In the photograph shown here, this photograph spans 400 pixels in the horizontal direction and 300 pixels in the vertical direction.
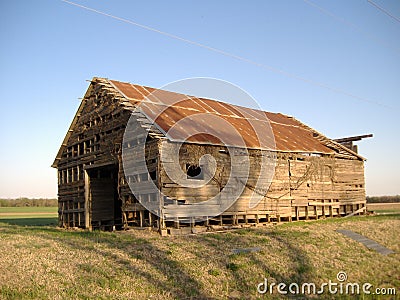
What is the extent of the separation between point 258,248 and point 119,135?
34.9 ft

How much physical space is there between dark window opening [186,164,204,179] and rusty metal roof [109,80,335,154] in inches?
50.5

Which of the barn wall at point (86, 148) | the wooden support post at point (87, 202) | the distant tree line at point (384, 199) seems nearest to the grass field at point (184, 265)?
the barn wall at point (86, 148)

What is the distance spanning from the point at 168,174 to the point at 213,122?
566 centimetres

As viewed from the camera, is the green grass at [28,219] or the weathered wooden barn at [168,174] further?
the green grass at [28,219]

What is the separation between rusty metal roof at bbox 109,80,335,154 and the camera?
21.3m

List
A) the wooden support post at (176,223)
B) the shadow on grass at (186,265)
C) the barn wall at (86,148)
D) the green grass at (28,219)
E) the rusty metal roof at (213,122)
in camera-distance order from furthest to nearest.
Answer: the green grass at (28,219) → the barn wall at (86,148) → the rusty metal roof at (213,122) → the wooden support post at (176,223) → the shadow on grass at (186,265)

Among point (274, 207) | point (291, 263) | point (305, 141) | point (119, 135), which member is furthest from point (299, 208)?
point (291, 263)

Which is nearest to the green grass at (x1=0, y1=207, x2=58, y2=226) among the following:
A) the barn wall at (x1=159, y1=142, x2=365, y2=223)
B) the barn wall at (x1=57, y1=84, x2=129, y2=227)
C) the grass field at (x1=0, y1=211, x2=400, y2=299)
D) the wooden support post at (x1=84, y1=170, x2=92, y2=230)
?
the barn wall at (x1=57, y1=84, x2=129, y2=227)

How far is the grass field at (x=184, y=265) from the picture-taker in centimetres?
1057

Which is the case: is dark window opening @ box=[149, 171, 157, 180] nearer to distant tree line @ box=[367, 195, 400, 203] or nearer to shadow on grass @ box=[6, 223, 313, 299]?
shadow on grass @ box=[6, 223, 313, 299]

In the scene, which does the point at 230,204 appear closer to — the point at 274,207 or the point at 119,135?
the point at 274,207

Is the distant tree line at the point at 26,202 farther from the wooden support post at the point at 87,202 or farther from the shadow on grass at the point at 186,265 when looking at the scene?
the shadow on grass at the point at 186,265

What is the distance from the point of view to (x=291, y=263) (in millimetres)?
12852

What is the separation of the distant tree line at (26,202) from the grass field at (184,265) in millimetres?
85633
